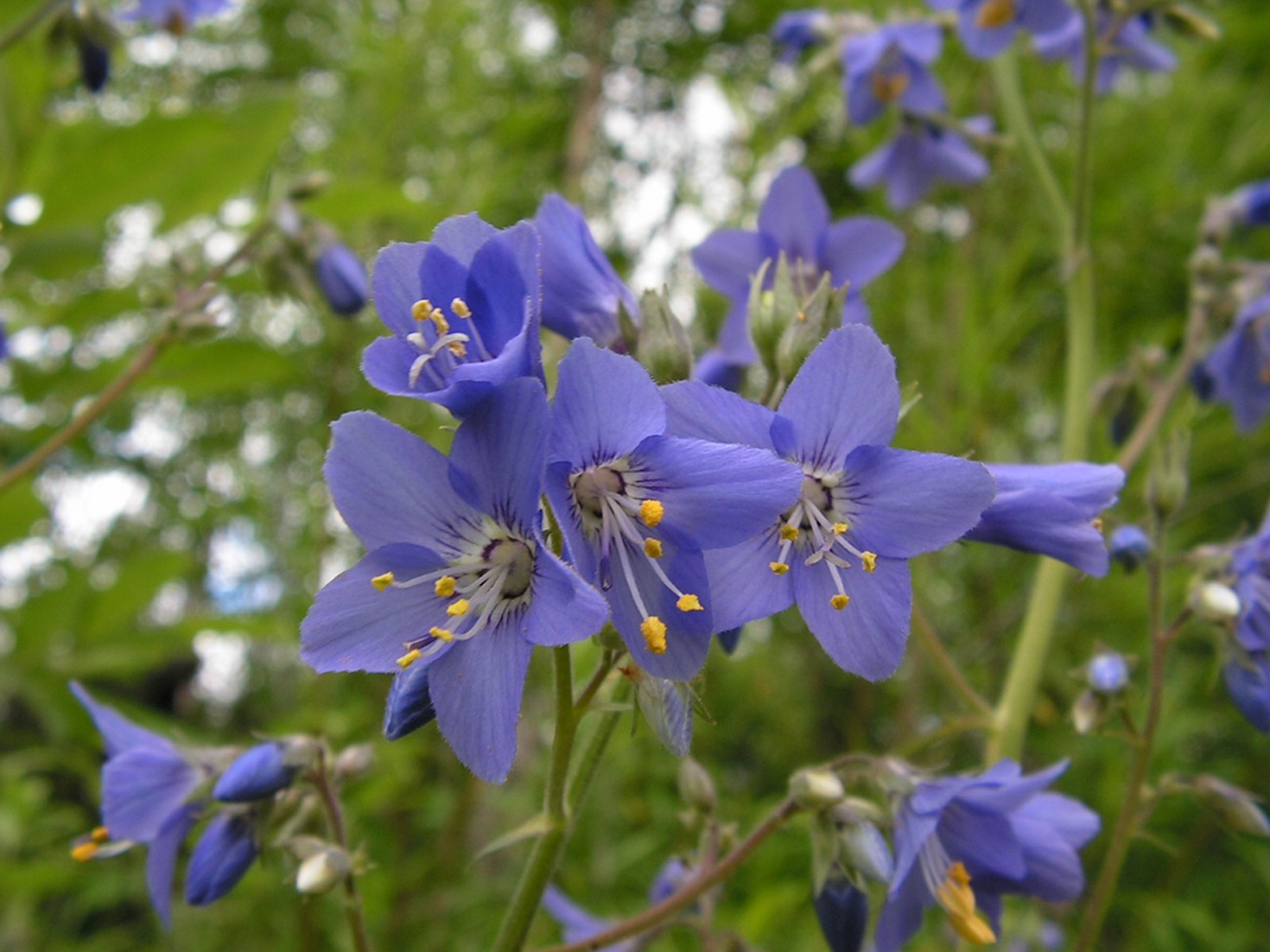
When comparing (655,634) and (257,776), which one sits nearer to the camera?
(655,634)

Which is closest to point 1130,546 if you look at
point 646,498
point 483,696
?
point 646,498

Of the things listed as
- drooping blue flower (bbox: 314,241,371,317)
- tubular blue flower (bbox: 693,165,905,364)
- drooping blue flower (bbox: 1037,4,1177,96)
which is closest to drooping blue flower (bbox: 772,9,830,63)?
drooping blue flower (bbox: 1037,4,1177,96)

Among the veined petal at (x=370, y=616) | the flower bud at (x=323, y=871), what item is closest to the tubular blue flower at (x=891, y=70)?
the veined petal at (x=370, y=616)

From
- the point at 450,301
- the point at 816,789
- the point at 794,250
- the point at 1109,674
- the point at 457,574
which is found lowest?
the point at 1109,674

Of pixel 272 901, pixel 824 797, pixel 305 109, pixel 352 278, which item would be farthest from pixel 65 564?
pixel 305 109

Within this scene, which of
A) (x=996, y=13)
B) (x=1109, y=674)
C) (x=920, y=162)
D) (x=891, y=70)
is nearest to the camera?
(x=1109, y=674)

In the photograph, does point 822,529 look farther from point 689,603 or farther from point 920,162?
point 920,162

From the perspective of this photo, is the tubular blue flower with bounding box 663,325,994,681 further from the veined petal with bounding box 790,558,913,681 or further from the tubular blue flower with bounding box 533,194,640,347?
the tubular blue flower with bounding box 533,194,640,347

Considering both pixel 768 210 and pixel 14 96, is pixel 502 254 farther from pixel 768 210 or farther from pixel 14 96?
pixel 14 96
